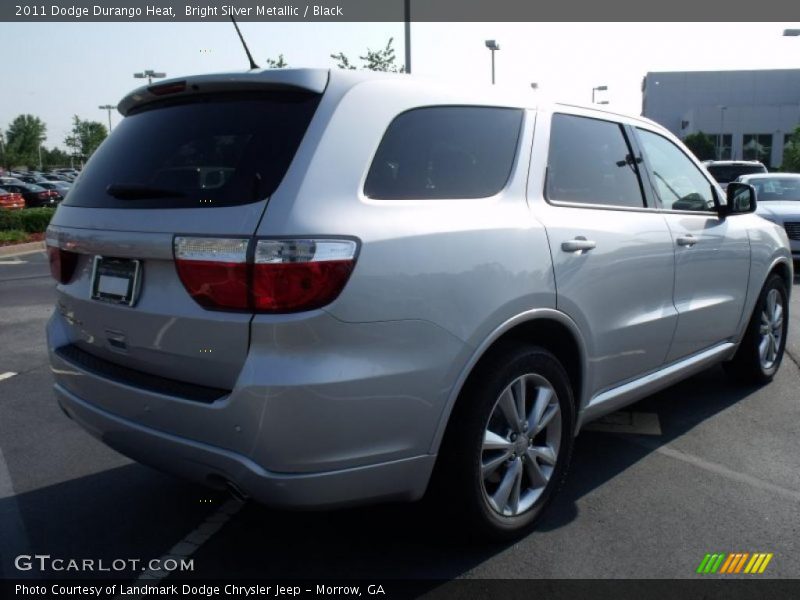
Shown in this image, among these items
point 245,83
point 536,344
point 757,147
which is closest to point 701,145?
point 757,147

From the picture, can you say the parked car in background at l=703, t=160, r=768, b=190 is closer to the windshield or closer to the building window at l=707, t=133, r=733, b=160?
the windshield

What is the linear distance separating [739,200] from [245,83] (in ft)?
10.7

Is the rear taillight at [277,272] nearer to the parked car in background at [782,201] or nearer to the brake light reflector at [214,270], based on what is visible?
the brake light reflector at [214,270]

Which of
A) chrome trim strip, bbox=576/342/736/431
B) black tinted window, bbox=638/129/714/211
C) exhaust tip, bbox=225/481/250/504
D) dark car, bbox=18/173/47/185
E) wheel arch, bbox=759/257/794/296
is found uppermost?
black tinted window, bbox=638/129/714/211

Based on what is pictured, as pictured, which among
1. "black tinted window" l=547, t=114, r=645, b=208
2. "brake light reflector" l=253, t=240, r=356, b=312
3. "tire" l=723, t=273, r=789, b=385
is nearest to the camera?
"brake light reflector" l=253, t=240, r=356, b=312

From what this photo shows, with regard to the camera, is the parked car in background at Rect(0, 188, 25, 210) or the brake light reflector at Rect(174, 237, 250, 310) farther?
the parked car in background at Rect(0, 188, 25, 210)

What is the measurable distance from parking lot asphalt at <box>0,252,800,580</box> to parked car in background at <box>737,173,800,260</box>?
7965 mm

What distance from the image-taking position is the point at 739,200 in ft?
15.3

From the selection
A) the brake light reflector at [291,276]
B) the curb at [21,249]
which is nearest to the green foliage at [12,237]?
the curb at [21,249]

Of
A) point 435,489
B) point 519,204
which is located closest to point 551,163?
point 519,204

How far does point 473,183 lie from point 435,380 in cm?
83

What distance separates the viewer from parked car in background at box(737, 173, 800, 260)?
11.6 meters

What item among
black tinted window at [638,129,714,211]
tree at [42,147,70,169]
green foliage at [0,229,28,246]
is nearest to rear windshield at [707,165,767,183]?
black tinted window at [638,129,714,211]

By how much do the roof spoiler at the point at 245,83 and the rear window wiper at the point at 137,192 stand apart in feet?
1.41
